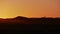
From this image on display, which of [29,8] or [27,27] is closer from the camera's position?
[27,27]

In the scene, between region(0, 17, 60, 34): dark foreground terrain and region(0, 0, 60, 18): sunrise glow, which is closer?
region(0, 17, 60, 34): dark foreground terrain

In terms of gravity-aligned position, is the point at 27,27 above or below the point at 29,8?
below

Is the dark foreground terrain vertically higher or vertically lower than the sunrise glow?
lower

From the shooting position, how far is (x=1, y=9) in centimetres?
133

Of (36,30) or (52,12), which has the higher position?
(52,12)

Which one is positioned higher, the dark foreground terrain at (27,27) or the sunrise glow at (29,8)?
the sunrise glow at (29,8)

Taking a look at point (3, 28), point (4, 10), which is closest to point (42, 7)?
point (4, 10)

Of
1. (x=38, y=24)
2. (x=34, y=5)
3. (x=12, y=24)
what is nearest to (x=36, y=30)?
(x=38, y=24)

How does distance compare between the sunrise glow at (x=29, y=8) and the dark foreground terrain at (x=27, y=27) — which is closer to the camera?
the dark foreground terrain at (x=27, y=27)

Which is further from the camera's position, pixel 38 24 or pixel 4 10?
pixel 4 10

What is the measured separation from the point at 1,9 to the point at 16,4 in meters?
0.20

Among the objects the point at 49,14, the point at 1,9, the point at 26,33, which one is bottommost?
the point at 26,33

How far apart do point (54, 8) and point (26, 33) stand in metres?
0.74

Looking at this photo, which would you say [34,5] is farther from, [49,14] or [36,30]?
[36,30]
